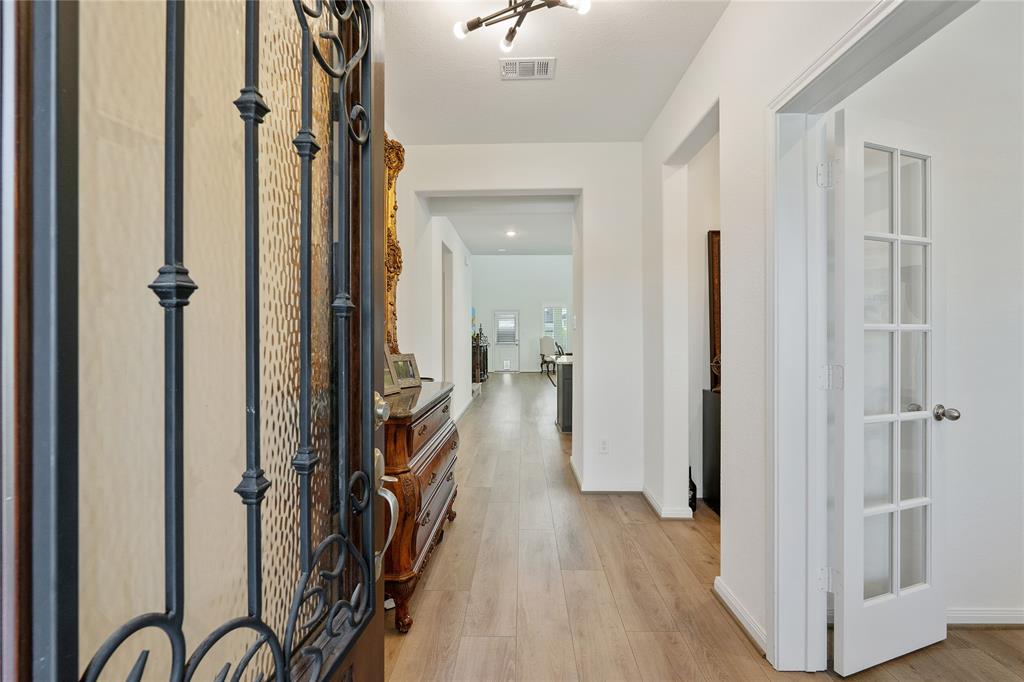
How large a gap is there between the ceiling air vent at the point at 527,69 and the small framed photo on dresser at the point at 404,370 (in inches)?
66.9

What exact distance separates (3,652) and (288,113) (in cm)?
69

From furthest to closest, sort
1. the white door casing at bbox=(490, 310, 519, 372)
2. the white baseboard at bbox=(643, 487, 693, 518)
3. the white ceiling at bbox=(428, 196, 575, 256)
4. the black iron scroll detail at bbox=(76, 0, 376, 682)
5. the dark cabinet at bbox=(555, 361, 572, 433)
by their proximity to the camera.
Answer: the white door casing at bbox=(490, 310, 519, 372)
the dark cabinet at bbox=(555, 361, 572, 433)
the white ceiling at bbox=(428, 196, 575, 256)
the white baseboard at bbox=(643, 487, 693, 518)
the black iron scroll detail at bbox=(76, 0, 376, 682)

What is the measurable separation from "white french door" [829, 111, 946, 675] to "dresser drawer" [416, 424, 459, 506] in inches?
61.5

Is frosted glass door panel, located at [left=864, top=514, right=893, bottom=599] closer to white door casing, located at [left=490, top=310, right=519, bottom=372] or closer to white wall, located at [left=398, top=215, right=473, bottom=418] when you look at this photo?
white wall, located at [left=398, top=215, right=473, bottom=418]

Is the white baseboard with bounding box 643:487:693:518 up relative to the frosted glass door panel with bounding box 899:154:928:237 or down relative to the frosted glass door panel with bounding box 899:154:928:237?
down

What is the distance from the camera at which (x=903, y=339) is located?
174cm

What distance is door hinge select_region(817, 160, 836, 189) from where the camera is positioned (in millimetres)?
1627

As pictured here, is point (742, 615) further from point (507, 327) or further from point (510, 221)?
point (507, 327)

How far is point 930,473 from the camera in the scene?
1729mm

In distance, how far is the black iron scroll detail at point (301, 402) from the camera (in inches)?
18.2

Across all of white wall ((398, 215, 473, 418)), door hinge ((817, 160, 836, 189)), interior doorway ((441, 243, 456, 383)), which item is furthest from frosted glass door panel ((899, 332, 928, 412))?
interior doorway ((441, 243, 456, 383))

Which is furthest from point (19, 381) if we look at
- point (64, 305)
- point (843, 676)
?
point (843, 676)

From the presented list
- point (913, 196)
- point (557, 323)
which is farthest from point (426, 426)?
point (557, 323)

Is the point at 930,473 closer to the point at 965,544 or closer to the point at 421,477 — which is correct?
the point at 965,544
